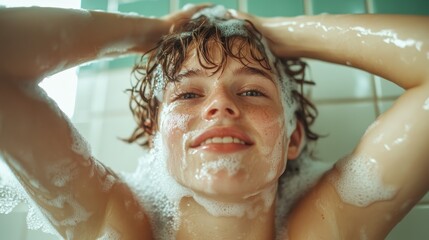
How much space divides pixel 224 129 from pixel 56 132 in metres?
0.35

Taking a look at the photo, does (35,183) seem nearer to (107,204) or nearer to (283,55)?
(107,204)

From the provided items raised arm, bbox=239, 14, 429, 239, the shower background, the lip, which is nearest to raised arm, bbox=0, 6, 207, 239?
the lip

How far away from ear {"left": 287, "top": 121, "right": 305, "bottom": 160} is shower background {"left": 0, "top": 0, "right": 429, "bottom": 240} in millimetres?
253

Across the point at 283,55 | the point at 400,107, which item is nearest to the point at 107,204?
the point at 283,55

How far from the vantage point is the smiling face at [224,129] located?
2.82 feet

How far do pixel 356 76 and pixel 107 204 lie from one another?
94 cm

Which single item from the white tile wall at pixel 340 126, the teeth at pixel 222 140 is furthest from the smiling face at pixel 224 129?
the white tile wall at pixel 340 126

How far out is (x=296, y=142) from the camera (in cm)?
112

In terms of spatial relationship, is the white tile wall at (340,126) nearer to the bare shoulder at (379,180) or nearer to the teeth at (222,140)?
the bare shoulder at (379,180)

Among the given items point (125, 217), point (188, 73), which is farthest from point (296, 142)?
point (125, 217)

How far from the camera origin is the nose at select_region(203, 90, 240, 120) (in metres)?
0.87

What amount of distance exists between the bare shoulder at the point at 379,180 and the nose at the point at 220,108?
0.31 meters

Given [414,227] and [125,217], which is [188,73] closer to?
[125,217]

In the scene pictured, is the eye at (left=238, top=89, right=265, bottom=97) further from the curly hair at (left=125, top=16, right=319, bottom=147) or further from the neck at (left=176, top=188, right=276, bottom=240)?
the neck at (left=176, top=188, right=276, bottom=240)
